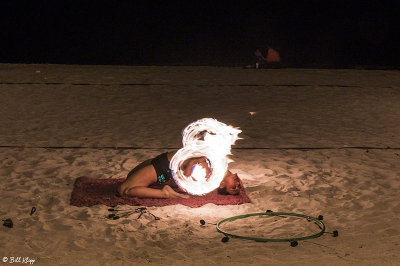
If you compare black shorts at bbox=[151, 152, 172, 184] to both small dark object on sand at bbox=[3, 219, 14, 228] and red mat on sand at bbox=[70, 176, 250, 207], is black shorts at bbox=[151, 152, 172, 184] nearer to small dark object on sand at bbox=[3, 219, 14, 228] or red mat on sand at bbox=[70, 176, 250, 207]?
red mat on sand at bbox=[70, 176, 250, 207]

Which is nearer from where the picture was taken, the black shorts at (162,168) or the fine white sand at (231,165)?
the fine white sand at (231,165)

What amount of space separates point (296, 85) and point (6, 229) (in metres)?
11.2

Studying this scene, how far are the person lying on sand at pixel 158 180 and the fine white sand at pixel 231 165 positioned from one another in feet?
0.84

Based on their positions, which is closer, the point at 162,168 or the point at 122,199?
the point at 122,199

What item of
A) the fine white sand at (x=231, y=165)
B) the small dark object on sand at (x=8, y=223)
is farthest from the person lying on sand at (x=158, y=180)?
the small dark object on sand at (x=8, y=223)

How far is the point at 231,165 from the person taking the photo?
7445 millimetres

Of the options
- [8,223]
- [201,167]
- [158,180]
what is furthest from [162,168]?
[8,223]

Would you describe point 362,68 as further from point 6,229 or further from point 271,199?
point 6,229

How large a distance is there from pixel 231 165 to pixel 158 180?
60.8 inches

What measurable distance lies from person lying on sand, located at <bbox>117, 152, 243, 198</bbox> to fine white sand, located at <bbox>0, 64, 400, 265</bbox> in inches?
10.1

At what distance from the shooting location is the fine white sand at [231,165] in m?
4.84

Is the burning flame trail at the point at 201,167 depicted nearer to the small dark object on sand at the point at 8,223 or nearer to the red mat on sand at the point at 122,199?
the red mat on sand at the point at 122,199

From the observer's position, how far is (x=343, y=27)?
67.1 ft

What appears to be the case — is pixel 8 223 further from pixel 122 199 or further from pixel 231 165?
pixel 231 165
